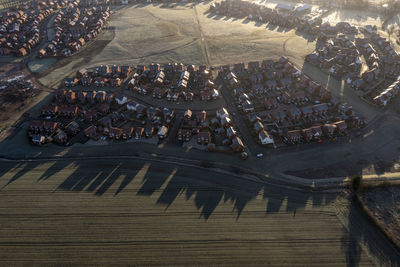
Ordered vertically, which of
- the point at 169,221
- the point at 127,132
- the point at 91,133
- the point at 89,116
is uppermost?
the point at 89,116

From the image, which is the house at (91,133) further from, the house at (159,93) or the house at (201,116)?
the house at (201,116)

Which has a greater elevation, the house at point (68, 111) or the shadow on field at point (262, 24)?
the shadow on field at point (262, 24)

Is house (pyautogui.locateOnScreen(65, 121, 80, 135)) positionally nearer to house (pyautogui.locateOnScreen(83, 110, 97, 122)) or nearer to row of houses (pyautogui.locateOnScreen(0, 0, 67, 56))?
house (pyautogui.locateOnScreen(83, 110, 97, 122))

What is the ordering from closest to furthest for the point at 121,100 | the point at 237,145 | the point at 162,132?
the point at 237,145
the point at 162,132
the point at 121,100

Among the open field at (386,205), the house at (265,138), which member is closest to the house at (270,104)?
the house at (265,138)

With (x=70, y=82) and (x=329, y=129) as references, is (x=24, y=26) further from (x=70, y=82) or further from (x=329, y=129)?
(x=329, y=129)

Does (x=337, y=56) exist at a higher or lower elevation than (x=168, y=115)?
higher

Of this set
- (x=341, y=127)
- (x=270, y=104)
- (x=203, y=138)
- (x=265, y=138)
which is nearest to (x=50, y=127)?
(x=203, y=138)
